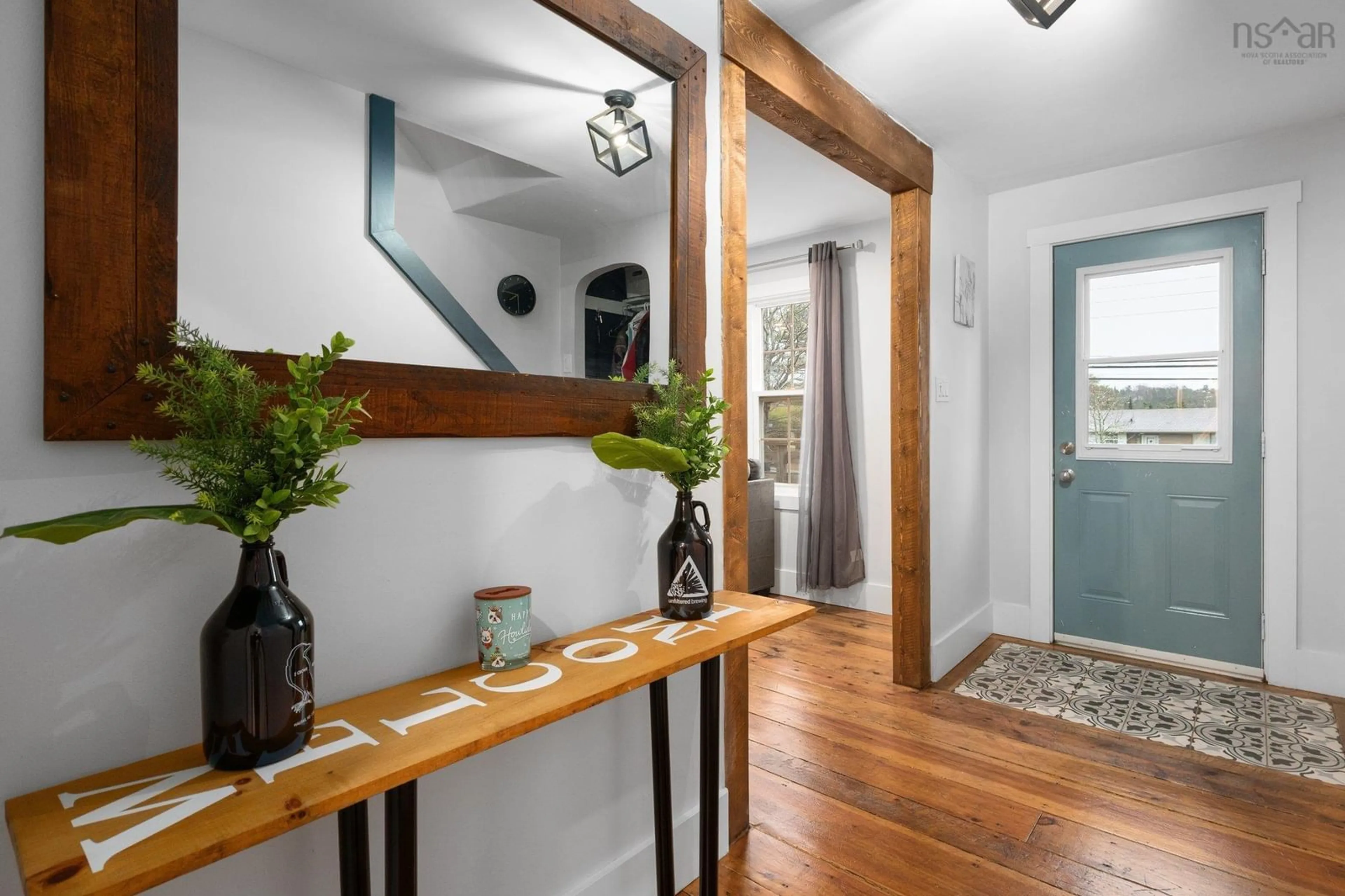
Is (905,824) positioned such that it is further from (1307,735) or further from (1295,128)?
(1295,128)

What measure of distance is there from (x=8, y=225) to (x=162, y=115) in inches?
9.1

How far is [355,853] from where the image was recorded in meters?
0.89

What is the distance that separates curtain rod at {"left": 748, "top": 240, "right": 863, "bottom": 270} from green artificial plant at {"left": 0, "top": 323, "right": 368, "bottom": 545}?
3837 millimetres

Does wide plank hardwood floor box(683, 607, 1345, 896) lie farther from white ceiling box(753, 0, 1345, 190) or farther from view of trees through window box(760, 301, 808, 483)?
white ceiling box(753, 0, 1345, 190)

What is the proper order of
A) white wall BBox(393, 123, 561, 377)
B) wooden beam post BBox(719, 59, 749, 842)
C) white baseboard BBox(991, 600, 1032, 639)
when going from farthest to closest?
white baseboard BBox(991, 600, 1032, 639) < wooden beam post BBox(719, 59, 749, 842) < white wall BBox(393, 123, 561, 377)

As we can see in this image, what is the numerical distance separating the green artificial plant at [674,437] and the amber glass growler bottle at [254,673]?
68 cm

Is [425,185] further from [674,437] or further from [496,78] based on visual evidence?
[674,437]

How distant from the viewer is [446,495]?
1.25 metres

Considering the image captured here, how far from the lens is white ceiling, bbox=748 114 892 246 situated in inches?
118

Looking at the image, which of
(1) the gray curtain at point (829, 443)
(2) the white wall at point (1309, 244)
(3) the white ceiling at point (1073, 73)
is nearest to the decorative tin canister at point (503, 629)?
(3) the white ceiling at point (1073, 73)

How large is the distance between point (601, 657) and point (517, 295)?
72 centimetres

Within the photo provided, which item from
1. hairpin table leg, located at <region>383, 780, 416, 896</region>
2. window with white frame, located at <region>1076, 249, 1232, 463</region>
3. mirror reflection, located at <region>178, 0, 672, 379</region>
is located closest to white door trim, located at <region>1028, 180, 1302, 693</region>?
window with white frame, located at <region>1076, 249, 1232, 463</region>

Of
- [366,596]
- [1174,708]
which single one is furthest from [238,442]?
[1174,708]

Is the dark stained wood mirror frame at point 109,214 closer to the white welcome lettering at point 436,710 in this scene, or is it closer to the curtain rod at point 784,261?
the white welcome lettering at point 436,710
